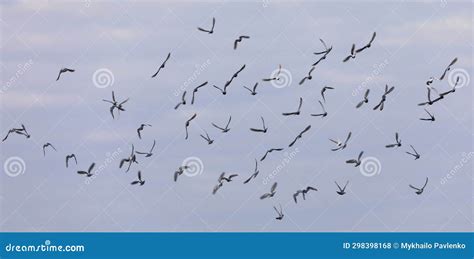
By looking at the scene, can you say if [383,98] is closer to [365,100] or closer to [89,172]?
[365,100]

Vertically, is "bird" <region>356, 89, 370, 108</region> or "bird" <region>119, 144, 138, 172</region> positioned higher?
"bird" <region>356, 89, 370, 108</region>

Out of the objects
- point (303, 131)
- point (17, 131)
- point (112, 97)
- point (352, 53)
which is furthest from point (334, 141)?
point (17, 131)

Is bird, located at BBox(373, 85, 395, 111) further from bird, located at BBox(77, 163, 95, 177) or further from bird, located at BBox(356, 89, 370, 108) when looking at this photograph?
bird, located at BBox(77, 163, 95, 177)

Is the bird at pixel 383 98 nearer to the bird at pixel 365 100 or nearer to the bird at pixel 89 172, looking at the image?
the bird at pixel 365 100

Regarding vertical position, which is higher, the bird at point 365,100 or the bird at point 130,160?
the bird at point 365,100

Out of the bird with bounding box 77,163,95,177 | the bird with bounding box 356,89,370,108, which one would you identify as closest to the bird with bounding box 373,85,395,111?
the bird with bounding box 356,89,370,108

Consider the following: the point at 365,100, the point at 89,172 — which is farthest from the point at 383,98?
the point at 89,172

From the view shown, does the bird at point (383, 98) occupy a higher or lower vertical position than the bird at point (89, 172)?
higher

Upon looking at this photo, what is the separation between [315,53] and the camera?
32500 millimetres

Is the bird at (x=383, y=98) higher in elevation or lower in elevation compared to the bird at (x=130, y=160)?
higher

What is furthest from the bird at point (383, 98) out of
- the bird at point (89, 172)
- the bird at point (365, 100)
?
the bird at point (89, 172)

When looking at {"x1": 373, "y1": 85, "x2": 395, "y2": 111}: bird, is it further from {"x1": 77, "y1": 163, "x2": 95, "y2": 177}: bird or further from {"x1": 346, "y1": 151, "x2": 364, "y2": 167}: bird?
{"x1": 77, "y1": 163, "x2": 95, "y2": 177}: bird
